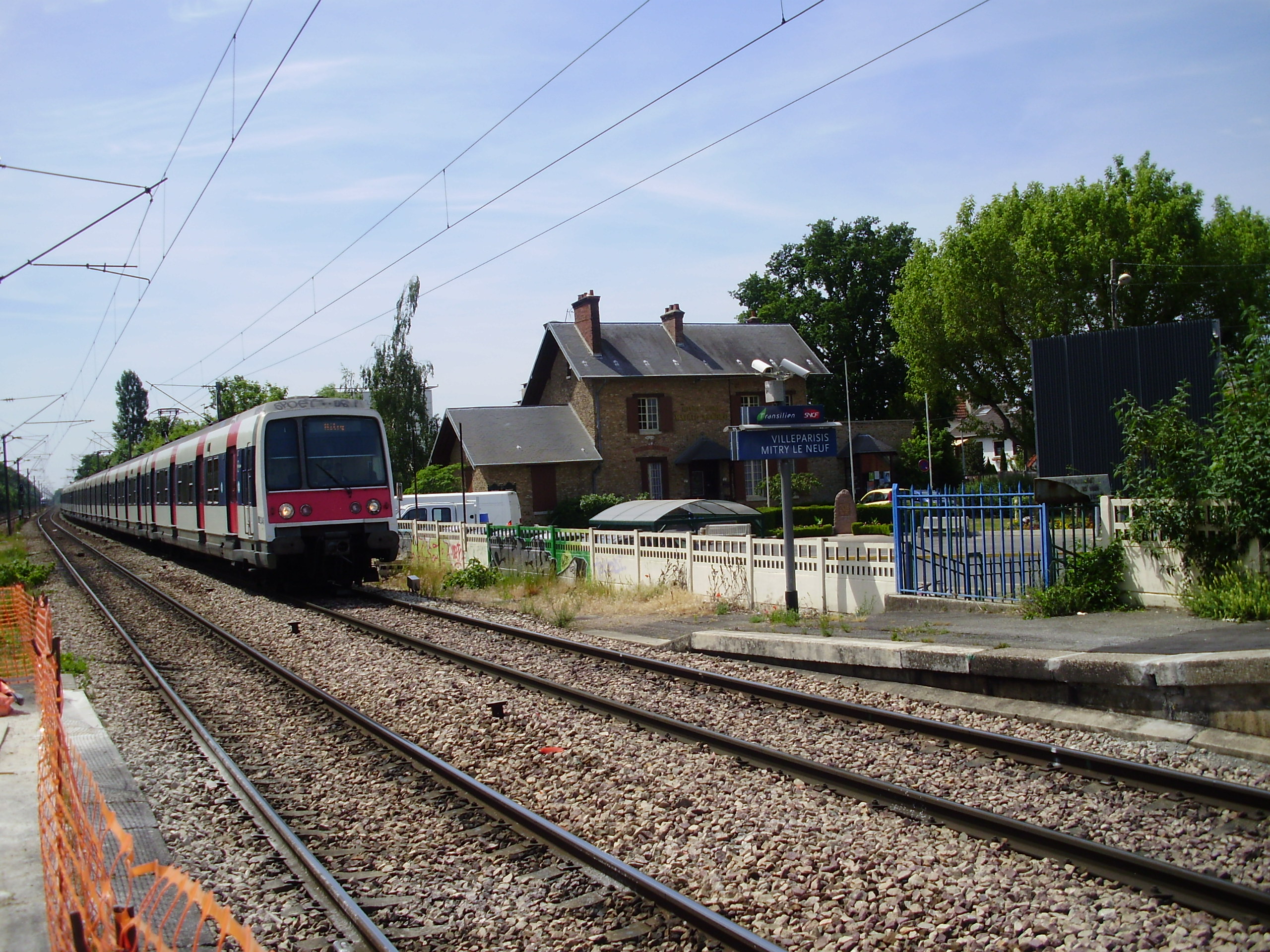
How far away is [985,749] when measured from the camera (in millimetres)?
6816

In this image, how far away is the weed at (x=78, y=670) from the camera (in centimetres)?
1081

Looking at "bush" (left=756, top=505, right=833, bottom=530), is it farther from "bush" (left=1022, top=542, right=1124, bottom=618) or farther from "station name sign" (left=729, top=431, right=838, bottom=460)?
"bush" (left=1022, top=542, right=1124, bottom=618)

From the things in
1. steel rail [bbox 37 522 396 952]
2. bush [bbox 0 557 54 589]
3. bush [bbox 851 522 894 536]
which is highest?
bush [bbox 0 557 54 589]

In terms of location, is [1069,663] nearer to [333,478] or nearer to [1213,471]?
[1213,471]

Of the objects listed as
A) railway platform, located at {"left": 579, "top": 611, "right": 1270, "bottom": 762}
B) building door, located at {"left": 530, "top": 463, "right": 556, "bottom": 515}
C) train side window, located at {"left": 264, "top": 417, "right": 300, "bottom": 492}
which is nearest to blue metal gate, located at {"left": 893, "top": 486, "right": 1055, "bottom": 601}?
railway platform, located at {"left": 579, "top": 611, "right": 1270, "bottom": 762}

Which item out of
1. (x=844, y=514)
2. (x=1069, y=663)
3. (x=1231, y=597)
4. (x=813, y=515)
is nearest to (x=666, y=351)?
(x=813, y=515)

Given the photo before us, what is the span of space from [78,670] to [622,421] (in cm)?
3059

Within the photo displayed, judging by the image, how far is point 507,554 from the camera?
20.7 m

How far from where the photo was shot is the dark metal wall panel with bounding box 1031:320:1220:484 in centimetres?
1759

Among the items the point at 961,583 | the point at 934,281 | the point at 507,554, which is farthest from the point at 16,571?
the point at 934,281

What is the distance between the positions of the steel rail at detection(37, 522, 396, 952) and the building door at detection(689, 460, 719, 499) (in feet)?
108

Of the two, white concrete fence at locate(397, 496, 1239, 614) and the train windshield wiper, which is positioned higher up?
the train windshield wiper

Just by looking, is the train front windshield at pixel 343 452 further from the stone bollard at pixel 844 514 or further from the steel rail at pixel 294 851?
the stone bollard at pixel 844 514

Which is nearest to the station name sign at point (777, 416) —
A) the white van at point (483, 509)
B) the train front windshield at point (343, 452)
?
the train front windshield at point (343, 452)
